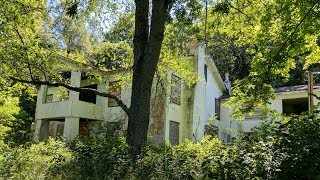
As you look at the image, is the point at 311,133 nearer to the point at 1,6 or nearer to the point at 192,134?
the point at 1,6

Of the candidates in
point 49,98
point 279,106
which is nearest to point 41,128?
point 49,98

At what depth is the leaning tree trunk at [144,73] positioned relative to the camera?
9.30 meters

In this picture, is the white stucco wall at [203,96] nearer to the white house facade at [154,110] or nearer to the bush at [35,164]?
the white house facade at [154,110]

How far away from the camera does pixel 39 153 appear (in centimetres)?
1013

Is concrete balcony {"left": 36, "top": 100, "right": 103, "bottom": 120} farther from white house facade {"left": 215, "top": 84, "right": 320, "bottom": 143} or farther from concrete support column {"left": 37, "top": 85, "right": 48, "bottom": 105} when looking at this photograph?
white house facade {"left": 215, "top": 84, "right": 320, "bottom": 143}

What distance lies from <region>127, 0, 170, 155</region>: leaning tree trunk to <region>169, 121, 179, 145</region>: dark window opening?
37.0 ft

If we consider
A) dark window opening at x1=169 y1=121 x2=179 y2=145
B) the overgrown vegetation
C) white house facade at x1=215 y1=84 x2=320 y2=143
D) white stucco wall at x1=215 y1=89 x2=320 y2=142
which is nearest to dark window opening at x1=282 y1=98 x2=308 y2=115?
white house facade at x1=215 y1=84 x2=320 y2=143

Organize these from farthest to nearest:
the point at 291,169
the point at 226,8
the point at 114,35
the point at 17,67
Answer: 1. the point at 114,35
2. the point at 17,67
3. the point at 226,8
4. the point at 291,169

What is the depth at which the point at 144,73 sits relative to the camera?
9602 millimetres

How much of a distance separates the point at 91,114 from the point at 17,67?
11440 millimetres

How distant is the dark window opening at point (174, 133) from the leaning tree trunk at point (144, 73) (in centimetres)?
1127

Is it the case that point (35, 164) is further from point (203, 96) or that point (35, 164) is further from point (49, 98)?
point (49, 98)

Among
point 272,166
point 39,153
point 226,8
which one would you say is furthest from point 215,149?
point 39,153

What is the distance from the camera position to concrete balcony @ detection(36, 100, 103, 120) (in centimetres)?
2108
